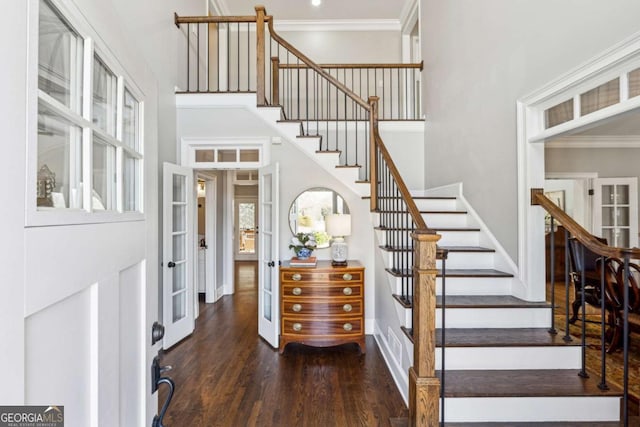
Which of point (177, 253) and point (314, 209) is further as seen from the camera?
point (314, 209)

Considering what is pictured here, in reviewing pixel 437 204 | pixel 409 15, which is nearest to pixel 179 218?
pixel 437 204

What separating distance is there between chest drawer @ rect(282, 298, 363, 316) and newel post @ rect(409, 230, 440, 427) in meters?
1.53

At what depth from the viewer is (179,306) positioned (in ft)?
13.3

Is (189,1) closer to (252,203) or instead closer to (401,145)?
(401,145)

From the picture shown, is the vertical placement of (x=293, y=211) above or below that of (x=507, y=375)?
above

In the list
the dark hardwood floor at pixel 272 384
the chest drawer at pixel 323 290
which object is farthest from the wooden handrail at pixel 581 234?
the chest drawer at pixel 323 290

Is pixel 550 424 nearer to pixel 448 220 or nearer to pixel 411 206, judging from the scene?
pixel 411 206

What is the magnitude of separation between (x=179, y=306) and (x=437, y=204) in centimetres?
331

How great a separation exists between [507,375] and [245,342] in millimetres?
2698

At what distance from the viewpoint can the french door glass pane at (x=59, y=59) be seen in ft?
1.96

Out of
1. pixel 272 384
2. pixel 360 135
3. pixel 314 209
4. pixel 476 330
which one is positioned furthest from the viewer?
pixel 360 135

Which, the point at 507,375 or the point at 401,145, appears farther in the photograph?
the point at 401,145

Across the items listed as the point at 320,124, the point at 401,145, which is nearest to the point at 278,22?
the point at 320,124

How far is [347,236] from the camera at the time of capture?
169 inches
